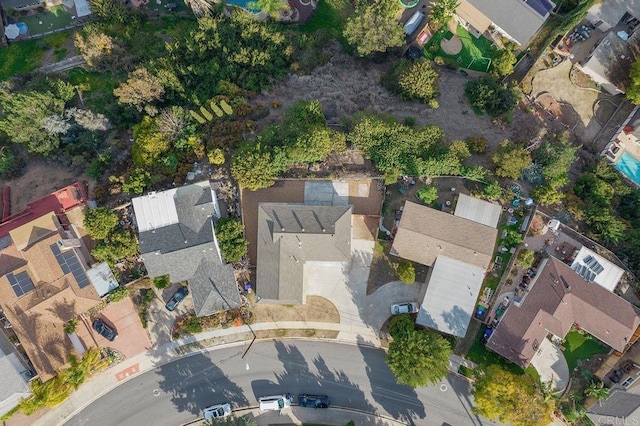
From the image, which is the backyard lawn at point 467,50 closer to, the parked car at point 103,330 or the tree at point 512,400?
the tree at point 512,400

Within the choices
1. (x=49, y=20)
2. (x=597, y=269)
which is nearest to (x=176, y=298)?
(x=597, y=269)

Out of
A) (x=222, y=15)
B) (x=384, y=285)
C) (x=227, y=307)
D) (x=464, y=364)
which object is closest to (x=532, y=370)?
(x=464, y=364)

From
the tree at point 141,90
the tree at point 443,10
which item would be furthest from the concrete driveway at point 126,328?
the tree at point 443,10

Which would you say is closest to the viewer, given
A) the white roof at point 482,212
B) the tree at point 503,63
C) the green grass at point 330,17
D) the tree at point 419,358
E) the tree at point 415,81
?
the tree at point 419,358

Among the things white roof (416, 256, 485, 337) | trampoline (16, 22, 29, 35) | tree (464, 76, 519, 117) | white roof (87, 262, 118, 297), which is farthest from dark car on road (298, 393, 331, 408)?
trampoline (16, 22, 29, 35)

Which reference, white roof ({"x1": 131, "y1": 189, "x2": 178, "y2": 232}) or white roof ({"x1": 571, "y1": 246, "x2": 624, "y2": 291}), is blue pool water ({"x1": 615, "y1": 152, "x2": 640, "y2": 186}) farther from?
white roof ({"x1": 131, "y1": 189, "x2": 178, "y2": 232})
